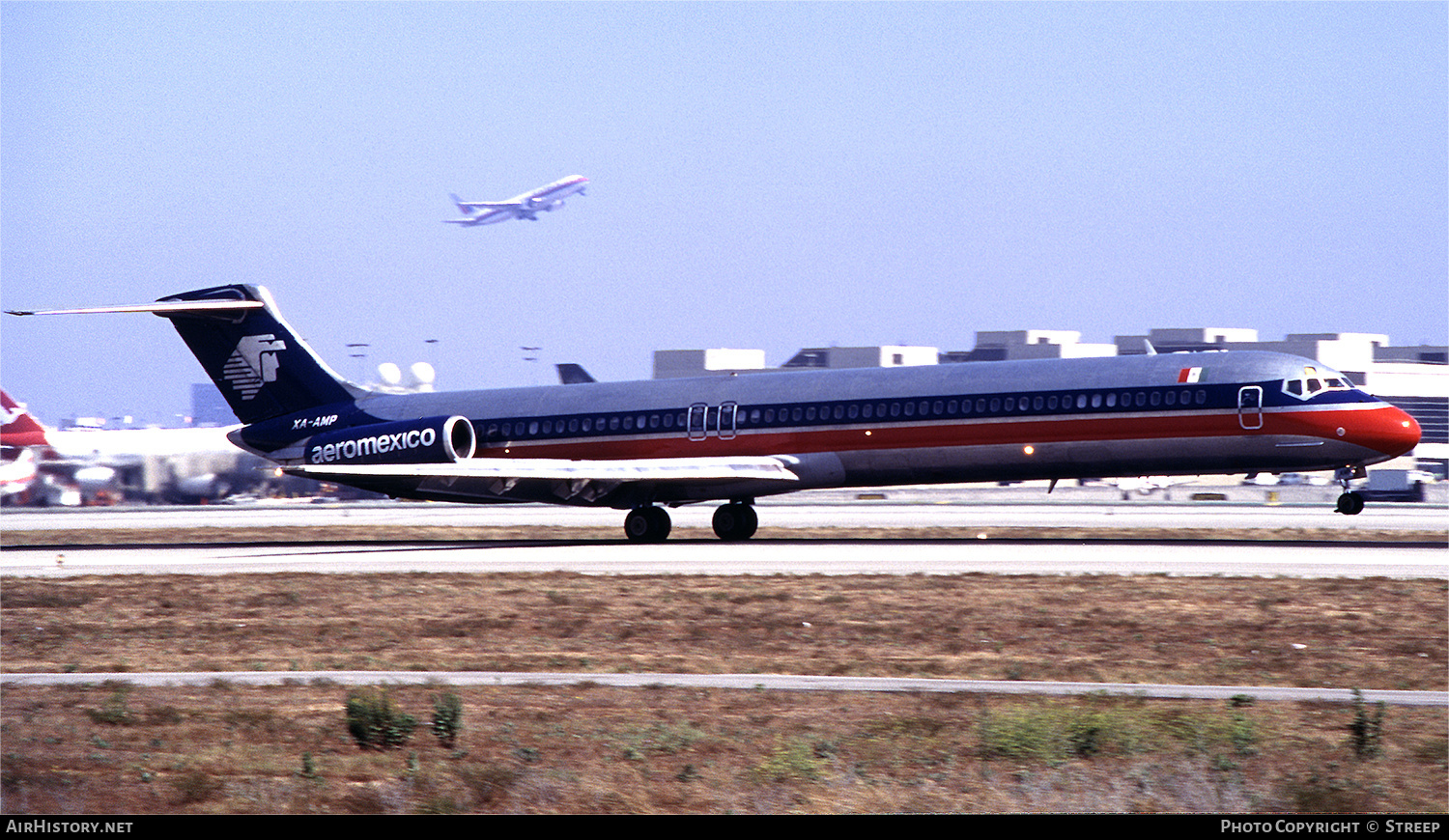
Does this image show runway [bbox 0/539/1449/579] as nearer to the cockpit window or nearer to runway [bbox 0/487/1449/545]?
the cockpit window

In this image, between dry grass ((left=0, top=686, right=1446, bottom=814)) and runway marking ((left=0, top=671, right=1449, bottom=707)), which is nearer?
dry grass ((left=0, top=686, right=1446, bottom=814))

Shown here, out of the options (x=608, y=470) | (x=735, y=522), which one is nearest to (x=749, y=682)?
(x=608, y=470)

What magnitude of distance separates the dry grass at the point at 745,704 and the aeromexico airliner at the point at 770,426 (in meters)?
7.38

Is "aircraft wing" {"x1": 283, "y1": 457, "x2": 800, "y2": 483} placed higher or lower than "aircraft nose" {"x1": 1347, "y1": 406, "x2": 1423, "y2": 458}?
lower

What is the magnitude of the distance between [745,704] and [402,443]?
22662mm

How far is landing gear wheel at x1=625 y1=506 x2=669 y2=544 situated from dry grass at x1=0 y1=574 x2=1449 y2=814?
31.5 feet

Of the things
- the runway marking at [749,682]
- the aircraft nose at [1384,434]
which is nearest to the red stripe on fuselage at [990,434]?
the aircraft nose at [1384,434]

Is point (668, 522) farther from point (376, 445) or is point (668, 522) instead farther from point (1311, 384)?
point (1311, 384)

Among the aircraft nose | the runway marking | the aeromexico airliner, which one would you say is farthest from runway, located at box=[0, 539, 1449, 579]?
the runway marking

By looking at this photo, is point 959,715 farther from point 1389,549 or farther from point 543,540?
point 543,540

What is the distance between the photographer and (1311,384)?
29.8 metres

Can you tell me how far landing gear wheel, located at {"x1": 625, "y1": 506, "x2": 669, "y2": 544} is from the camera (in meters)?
34.4

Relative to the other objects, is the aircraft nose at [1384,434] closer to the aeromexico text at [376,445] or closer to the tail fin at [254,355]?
the aeromexico text at [376,445]

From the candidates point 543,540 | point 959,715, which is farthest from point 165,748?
point 543,540
